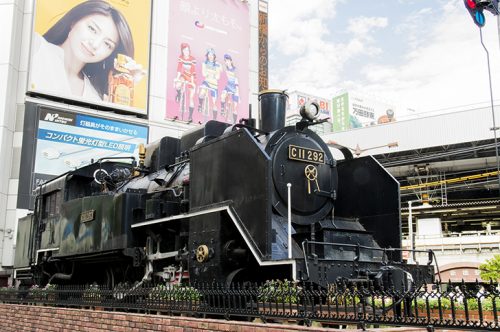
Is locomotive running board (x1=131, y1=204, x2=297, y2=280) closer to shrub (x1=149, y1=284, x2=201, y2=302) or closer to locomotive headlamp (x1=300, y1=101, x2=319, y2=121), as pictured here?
shrub (x1=149, y1=284, x2=201, y2=302)

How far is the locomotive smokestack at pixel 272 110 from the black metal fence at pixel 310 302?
2.64 m

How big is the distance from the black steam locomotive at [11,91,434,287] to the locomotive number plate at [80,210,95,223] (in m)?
0.02

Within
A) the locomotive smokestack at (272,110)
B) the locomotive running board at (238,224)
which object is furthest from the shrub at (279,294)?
the locomotive smokestack at (272,110)

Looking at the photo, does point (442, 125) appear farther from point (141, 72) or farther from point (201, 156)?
point (201, 156)

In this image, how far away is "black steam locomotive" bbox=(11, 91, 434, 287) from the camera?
6.80 m

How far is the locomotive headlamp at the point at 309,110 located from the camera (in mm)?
8242

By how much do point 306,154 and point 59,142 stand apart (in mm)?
20045

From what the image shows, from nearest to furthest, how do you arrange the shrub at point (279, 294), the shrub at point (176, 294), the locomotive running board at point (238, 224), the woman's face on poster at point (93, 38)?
the shrub at point (279, 294) → the locomotive running board at point (238, 224) → the shrub at point (176, 294) → the woman's face on poster at point (93, 38)

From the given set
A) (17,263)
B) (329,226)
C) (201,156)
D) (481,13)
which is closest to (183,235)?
(201,156)

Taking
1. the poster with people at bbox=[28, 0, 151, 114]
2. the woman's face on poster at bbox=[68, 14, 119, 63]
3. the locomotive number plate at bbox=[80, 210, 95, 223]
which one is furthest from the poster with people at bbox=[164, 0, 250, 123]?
the locomotive number plate at bbox=[80, 210, 95, 223]

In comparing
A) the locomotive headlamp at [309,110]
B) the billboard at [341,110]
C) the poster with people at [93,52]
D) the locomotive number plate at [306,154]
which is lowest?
the locomotive number plate at [306,154]

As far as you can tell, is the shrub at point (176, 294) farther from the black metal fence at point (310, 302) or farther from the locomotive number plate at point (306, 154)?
the locomotive number plate at point (306, 154)

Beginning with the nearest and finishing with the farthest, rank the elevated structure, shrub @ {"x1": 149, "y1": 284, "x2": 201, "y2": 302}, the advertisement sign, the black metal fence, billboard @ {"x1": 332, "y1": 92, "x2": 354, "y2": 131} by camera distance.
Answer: the black metal fence, shrub @ {"x1": 149, "y1": 284, "x2": 201, "y2": 302}, the elevated structure, billboard @ {"x1": 332, "y1": 92, "x2": 354, "y2": 131}, the advertisement sign

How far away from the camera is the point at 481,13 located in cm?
1405
